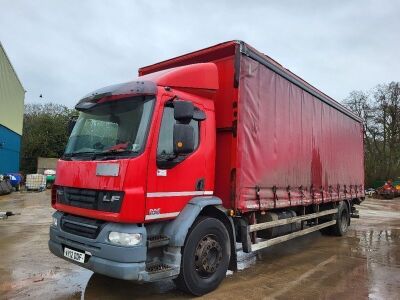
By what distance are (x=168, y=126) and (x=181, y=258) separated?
1700mm

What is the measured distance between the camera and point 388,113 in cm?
4097

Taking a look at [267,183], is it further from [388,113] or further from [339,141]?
[388,113]

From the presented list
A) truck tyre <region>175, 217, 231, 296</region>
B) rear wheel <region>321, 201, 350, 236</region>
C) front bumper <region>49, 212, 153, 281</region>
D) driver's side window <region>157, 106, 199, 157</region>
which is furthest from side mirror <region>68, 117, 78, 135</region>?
rear wheel <region>321, 201, 350, 236</region>

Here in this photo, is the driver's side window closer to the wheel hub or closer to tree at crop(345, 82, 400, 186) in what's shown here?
the wheel hub

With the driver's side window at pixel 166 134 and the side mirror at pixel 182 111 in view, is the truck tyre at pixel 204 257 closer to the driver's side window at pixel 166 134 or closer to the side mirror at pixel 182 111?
the driver's side window at pixel 166 134

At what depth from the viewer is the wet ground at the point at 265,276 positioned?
546 cm

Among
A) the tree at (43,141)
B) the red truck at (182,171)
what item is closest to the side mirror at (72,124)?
the red truck at (182,171)

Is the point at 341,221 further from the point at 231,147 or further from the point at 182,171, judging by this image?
the point at 182,171

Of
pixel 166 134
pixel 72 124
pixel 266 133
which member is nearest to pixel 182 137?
pixel 166 134

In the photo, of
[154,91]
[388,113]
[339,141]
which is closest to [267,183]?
[154,91]

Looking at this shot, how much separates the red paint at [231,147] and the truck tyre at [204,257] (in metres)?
0.43

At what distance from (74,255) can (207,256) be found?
69.0 inches

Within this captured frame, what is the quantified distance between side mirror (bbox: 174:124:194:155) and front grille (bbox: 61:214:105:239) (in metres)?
1.31

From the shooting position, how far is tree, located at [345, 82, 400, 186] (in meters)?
40.5
